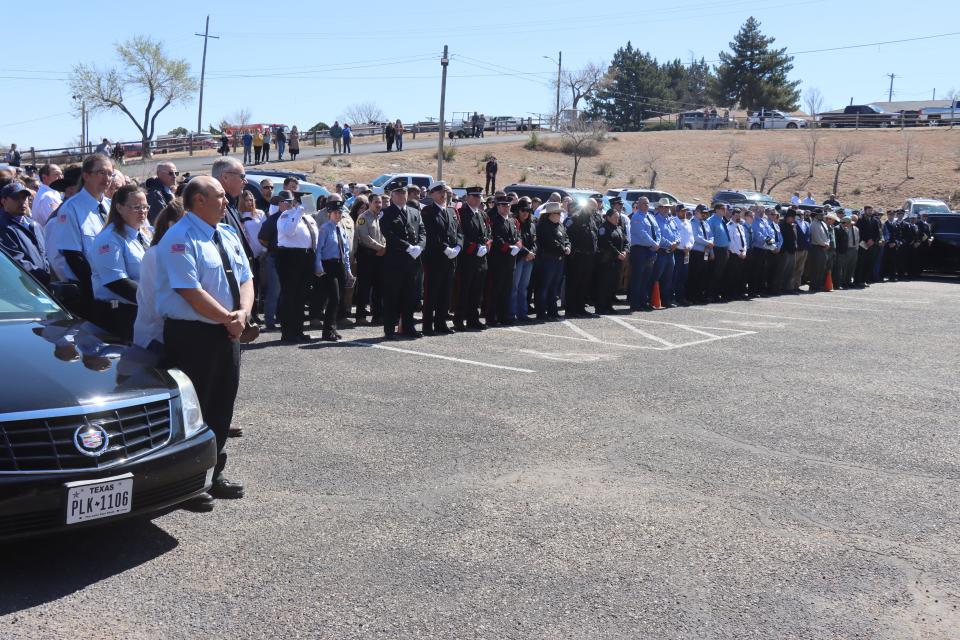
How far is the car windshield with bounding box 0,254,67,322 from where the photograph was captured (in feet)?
18.8

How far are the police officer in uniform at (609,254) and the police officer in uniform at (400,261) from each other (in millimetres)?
4405

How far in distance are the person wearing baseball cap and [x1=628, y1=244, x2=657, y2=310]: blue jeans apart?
10970 millimetres

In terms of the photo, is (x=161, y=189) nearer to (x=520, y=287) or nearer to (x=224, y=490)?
(x=224, y=490)

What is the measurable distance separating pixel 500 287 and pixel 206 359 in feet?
29.2

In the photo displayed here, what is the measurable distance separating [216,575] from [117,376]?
115 centimetres

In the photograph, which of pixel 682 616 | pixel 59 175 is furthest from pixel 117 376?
pixel 59 175

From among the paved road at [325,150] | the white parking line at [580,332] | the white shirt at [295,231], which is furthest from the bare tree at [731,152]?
the white shirt at [295,231]

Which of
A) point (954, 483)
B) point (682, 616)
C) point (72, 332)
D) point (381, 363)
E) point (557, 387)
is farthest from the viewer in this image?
point (381, 363)

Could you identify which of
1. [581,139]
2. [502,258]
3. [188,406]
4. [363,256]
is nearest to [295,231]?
[363,256]

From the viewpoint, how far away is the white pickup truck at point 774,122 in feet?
256

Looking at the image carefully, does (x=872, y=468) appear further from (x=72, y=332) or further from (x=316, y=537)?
(x=72, y=332)

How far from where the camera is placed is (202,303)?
18.0ft

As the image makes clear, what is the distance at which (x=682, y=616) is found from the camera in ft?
14.6

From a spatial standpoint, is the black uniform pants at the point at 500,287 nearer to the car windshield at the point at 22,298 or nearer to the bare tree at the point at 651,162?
the car windshield at the point at 22,298
